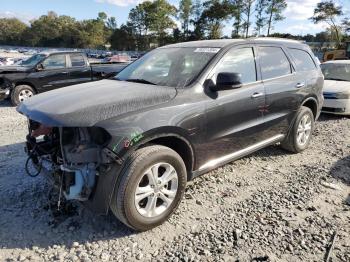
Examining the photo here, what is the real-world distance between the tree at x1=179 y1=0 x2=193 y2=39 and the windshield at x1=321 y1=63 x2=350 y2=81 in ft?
211

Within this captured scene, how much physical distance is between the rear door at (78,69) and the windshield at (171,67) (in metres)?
6.11

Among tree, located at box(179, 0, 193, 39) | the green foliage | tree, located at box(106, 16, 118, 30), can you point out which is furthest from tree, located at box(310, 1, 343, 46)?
tree, located at box(106, 16, 118, 30)

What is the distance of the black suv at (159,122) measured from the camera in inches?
117

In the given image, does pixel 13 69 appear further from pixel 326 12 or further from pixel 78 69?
pixel 326 12

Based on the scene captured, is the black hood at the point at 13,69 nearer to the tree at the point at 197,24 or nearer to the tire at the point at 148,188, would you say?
the tire at the point at 148,188

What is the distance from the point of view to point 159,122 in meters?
3.19

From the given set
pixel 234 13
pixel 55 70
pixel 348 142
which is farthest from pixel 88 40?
pixel 348 142

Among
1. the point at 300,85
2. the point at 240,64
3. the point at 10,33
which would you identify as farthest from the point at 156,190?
the point at 10,33

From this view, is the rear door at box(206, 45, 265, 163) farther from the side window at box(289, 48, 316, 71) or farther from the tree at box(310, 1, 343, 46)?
the tree at box(310, 1, 343, 46)

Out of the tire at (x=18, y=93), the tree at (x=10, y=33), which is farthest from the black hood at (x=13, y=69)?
the tree at (x=10, y=33)

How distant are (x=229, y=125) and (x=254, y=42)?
134 centimetres

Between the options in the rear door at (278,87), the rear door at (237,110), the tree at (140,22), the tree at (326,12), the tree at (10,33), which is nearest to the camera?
the rear door at (237,110)

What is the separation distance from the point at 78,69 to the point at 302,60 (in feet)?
23.3

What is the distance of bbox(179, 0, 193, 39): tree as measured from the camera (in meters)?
72.6
